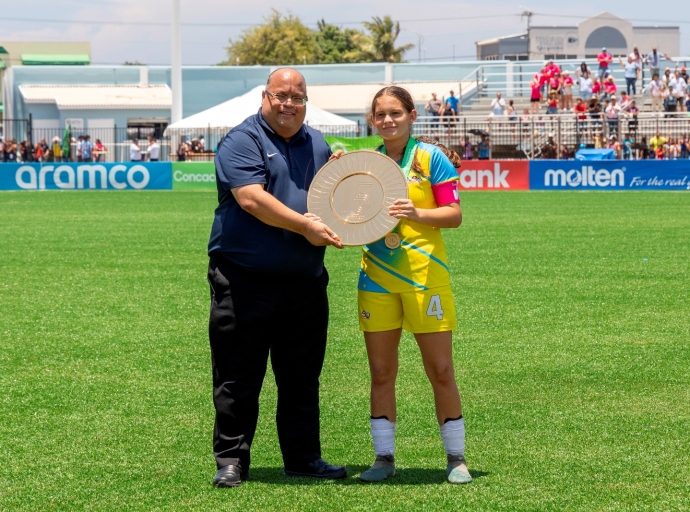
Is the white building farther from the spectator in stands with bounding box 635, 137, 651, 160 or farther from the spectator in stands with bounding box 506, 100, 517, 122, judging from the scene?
the spectator in stands with bounding box 635, 137, 651, 160

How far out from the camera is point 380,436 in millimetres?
5000

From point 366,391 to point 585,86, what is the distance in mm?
32110

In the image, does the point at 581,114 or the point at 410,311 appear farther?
the point at 581,114

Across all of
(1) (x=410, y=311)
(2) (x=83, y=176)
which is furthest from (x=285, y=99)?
(2) (x=83, y=176)

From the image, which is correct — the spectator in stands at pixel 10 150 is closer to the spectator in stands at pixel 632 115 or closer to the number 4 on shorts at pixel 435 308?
the spectator in stands at pixel 632 115

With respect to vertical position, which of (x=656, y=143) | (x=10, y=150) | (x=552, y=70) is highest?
(x=552, y=70)

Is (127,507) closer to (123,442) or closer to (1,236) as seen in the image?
(123,442)

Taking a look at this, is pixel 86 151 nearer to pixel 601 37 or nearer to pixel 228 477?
pixel 228 477

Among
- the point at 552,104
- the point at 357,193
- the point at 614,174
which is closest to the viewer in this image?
the point at 357,193

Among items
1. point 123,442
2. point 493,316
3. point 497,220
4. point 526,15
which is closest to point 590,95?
point 497,220

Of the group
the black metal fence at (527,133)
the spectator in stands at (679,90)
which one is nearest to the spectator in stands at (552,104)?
the black metal fence at (527,133)

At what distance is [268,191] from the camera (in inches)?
189

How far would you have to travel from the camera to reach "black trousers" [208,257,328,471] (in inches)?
192

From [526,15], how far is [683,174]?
56243 mm
